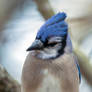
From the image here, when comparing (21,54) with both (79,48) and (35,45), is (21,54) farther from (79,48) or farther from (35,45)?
(35,45)

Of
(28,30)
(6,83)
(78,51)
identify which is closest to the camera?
(6,83)

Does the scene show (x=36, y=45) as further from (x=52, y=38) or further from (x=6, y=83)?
(x=6, y=83)

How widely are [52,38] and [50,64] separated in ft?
0.44

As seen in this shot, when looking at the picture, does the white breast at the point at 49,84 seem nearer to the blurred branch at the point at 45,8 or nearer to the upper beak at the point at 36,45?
the upper beak at the point at 36,45

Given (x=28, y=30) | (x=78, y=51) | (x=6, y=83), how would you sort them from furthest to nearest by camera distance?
(x=28, y=30) < (x=78, y=51) < (x=6, y=83)

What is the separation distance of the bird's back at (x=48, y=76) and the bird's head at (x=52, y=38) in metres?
0.04

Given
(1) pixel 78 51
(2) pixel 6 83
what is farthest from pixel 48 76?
(1) pixel 78 51

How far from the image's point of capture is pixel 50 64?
150 centimetres

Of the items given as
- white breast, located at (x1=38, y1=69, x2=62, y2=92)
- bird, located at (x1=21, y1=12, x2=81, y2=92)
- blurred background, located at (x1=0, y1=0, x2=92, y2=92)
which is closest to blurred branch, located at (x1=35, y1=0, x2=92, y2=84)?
blurred background, located at (x1=0, y1=0, x2=92, y2=92)

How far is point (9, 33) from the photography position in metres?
2.36

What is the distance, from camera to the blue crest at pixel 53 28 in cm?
→ 150

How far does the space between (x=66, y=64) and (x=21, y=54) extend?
3.75 ft

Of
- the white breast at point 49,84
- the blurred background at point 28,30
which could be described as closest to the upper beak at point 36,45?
the white breast at point 49,84

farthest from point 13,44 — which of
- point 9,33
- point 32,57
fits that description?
point 32,57
